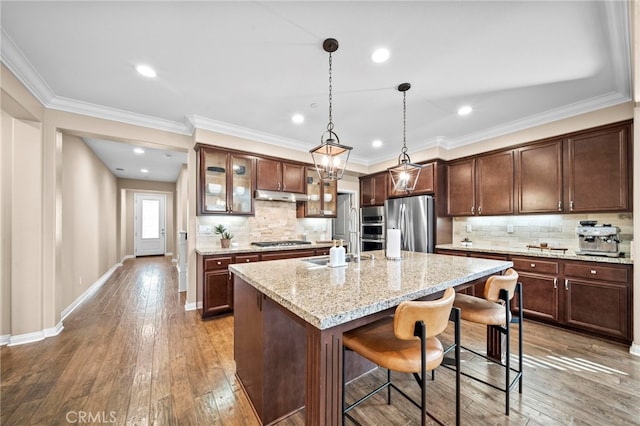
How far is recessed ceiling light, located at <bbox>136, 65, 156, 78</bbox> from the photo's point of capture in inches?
92.3

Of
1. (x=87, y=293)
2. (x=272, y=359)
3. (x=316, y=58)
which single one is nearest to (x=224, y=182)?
(x=316, y=58)

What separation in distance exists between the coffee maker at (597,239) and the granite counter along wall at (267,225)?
3848 mm

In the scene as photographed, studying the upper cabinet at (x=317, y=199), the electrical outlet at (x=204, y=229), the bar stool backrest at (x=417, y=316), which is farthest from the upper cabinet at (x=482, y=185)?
the electrical outlet at (x=204, y=229)

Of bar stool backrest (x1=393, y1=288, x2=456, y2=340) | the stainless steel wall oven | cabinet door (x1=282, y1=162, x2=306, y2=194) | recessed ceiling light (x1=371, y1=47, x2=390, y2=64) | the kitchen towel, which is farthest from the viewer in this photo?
the stainless steel wall oven

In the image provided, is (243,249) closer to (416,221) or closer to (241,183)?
(241,183)

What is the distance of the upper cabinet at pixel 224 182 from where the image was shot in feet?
12.0

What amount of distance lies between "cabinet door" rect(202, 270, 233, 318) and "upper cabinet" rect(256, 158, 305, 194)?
1.50 meters

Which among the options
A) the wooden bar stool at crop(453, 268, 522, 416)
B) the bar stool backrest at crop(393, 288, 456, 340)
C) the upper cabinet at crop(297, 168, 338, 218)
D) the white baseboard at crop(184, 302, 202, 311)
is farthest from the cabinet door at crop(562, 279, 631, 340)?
the white baseboard at crop(184, 302, 202, 311)

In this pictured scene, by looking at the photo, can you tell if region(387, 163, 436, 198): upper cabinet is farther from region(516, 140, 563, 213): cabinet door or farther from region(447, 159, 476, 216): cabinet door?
region(516, 140, 563, 213): cabinet door

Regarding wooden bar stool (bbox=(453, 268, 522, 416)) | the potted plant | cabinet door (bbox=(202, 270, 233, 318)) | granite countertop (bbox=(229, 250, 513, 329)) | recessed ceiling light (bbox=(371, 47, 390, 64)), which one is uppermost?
recessed ceiling light (bbox=(371, 47, 390, 64))

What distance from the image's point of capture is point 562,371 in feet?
7.07

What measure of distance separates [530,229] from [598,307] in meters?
1.24

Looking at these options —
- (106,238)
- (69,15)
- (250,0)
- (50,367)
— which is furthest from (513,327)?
(106,238)

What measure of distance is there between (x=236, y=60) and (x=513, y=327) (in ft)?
13.8
